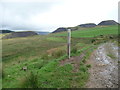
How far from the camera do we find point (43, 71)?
7.70 m

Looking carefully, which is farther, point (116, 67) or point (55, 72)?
point (116, 67)

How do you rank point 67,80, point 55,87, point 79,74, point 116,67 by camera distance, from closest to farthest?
point 55,87
point 67,80
point 79,74
point 116,67

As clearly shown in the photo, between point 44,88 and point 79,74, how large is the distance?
2175 millimetres

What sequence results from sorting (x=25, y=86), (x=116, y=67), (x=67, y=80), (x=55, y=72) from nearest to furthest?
(x=25, y=86)
(x=67, y=80)
(x=55, y=72)
(x=116, y=67)

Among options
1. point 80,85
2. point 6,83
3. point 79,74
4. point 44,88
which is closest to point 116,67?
point 79,74

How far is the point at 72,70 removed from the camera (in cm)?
748

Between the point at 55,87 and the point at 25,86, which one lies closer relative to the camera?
the point at 25,86

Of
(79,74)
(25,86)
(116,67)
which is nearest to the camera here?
(25,86)

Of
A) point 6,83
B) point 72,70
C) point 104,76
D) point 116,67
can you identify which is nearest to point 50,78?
point 72,70

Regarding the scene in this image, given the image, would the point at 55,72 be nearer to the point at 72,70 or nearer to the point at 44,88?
the point at 72,70

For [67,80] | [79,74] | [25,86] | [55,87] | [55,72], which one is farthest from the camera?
[55,72]

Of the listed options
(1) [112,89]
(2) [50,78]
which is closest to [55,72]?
(2) [50,78]

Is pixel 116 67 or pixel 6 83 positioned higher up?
pixel 116 67

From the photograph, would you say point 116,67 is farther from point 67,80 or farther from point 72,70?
point 67,80
